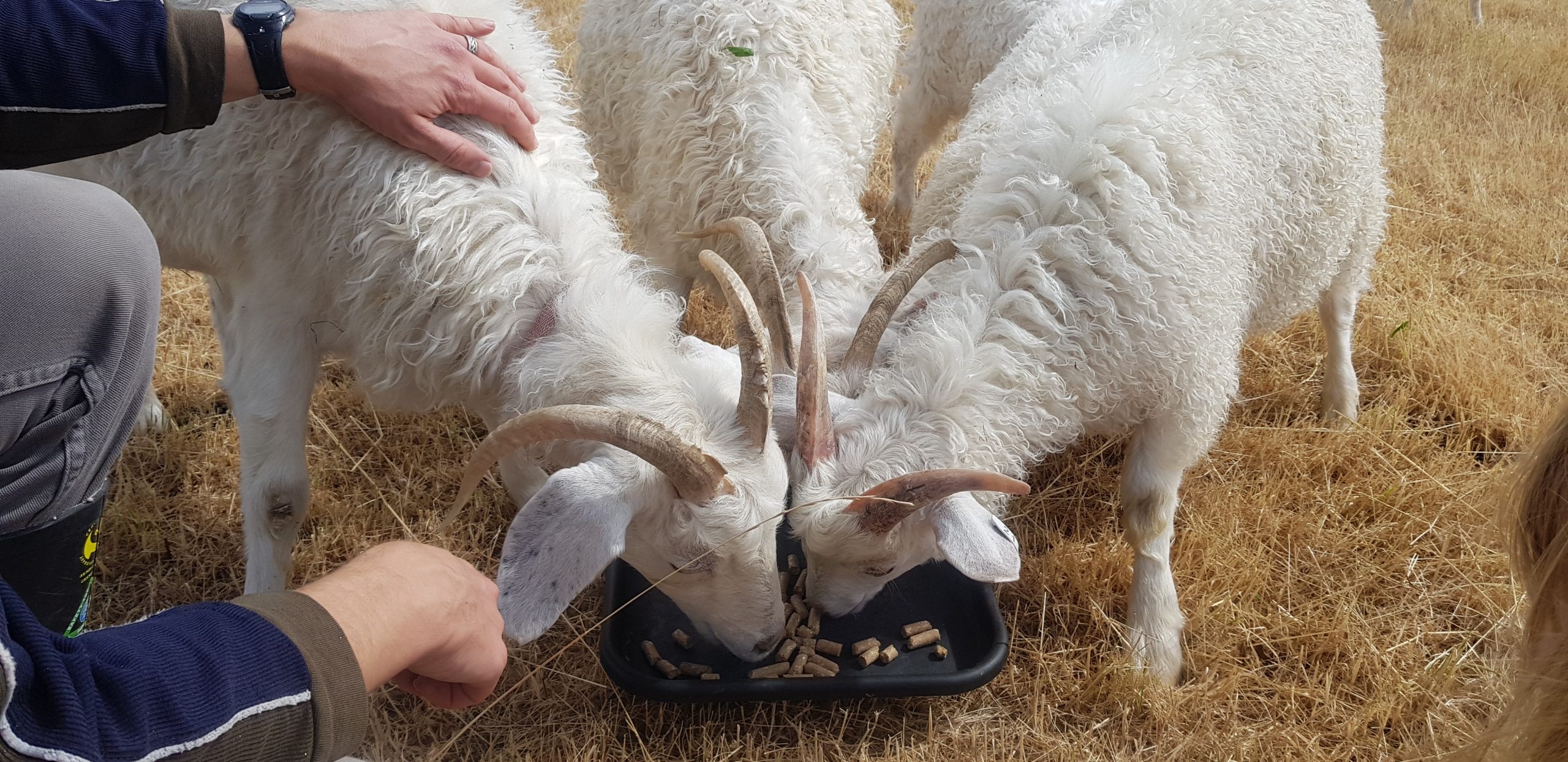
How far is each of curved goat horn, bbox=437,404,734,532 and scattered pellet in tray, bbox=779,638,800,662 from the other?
71 centimetres

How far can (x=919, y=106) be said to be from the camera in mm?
5281

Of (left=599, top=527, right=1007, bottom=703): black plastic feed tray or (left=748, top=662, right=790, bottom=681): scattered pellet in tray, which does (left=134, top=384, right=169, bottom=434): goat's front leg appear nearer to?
(left=599, top=527, right=1007, bottom=703): black plastic feed tray

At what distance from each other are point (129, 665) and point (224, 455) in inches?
112

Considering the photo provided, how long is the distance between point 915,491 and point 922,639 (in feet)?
2.44

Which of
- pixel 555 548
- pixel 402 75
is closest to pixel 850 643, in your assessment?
pixel 555 548

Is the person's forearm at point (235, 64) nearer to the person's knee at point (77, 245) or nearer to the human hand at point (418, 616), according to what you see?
the person's knee at point (77, 245)

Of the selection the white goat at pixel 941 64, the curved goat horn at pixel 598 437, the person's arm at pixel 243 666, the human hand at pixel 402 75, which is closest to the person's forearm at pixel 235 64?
the human hand at pixel 402 75

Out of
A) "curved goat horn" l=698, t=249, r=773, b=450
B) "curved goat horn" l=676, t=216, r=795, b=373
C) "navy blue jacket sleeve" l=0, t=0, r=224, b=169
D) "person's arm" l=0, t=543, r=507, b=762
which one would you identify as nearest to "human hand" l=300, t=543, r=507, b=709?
"person's arm" l=0, t=543, r=507, b=762

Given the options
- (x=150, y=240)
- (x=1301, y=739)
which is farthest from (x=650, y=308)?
(x=1301, y=739)

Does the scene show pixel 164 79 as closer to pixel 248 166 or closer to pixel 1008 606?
pixel 248 166

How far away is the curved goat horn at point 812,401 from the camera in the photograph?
2336mm

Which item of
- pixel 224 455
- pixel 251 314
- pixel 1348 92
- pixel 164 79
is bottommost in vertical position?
pixel 224 455

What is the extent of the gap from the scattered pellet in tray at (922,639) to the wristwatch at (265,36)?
2.02 meters

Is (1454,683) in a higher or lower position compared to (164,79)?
lower
